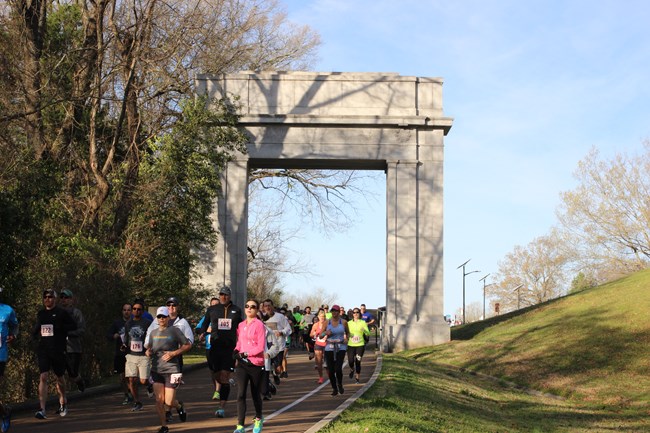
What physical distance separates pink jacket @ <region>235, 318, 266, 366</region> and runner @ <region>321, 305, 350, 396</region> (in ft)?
21.8

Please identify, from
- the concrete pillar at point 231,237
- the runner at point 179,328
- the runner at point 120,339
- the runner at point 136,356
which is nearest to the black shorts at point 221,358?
the runner at point 136,356

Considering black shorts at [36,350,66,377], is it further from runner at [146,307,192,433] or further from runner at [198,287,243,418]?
runner at [198,287,243,418]

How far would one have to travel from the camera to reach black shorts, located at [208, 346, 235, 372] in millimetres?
18281

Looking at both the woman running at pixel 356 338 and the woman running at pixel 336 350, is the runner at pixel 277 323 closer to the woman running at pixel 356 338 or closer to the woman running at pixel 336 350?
the woman running at pixel 336 350

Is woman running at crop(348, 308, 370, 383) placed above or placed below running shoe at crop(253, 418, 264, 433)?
above

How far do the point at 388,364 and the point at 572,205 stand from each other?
40028 millimetres

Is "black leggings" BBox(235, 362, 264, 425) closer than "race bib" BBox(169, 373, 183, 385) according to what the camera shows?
Yes

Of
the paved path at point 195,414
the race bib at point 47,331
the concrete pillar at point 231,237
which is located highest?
the concrete pillar at point 231,237

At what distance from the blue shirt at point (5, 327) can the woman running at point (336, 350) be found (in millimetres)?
7881

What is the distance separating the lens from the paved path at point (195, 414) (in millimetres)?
15055

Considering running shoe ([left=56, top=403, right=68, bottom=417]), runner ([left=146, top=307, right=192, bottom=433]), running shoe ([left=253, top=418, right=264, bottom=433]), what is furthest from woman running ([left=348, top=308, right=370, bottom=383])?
running shoe ([left=253, top=418, right=264, bottom=433])

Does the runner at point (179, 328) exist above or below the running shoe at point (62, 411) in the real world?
above

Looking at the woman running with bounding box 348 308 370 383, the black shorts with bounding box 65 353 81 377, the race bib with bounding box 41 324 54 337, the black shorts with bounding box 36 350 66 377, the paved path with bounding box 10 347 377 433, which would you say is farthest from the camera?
the woman running with bounding box 348 308 370 383

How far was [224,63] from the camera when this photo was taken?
4416 centimetres
